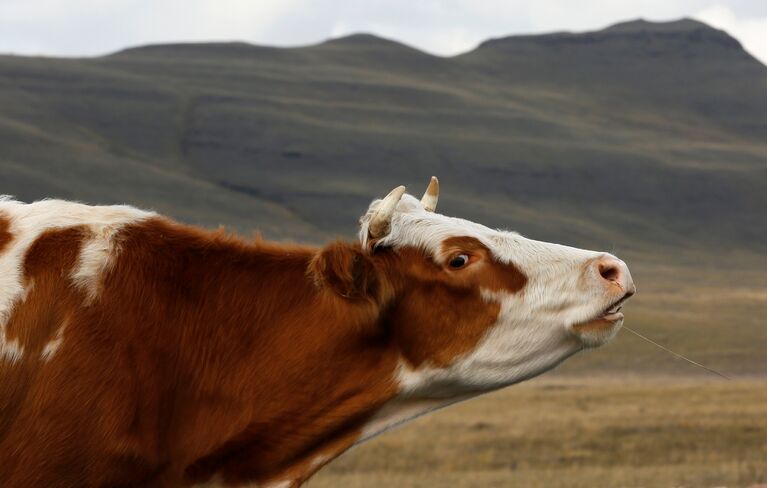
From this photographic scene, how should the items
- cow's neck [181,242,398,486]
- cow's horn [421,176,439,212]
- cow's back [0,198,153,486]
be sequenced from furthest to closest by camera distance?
cow's horn [421,176,439,212], cow's neck [181,242,398,486], cow's back [0,198,153,486]

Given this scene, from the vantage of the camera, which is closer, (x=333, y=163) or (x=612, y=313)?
(x=612, y=313)

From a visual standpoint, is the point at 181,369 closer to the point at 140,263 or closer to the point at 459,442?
the point at 140,263

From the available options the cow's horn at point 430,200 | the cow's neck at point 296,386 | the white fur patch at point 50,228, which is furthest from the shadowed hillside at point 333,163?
the cow's neck at point 296,386

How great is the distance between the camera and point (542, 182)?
167m

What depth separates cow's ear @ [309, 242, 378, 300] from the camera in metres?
5.66

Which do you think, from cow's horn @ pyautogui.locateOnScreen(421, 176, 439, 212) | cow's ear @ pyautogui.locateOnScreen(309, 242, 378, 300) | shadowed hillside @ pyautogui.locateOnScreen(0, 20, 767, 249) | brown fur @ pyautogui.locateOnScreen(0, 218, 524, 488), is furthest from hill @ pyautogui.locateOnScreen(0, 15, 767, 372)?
cow's ear @ pyautogui.locateOnScreen(309, 242, 378, 300)

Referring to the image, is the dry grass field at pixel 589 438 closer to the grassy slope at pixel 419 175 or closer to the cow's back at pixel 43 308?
the grassy slope at pixel 419 175

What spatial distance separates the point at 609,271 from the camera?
5680 millimetres

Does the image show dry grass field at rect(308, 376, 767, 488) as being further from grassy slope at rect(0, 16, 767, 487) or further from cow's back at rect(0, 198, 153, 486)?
grassy slope at rect(0, 16, 767, 487)

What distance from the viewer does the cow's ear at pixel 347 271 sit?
566cm

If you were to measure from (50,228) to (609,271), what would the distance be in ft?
Answer: 7.97

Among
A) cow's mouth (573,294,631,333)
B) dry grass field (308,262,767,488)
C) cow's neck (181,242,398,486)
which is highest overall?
cow's mouth (573,294,631,333)

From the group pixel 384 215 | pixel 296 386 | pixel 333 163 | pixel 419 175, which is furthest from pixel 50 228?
pixel 333 163

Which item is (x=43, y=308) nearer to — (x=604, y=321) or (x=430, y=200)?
(x=430, y=200)
